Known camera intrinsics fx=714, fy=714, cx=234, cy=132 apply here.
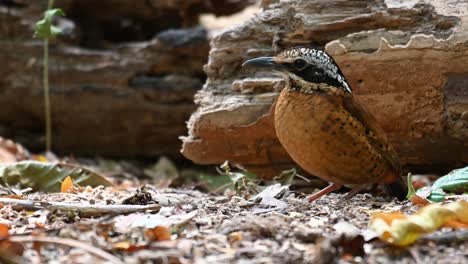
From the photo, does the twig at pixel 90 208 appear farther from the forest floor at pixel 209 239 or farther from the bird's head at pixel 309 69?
the bird's head at pixel 309 69

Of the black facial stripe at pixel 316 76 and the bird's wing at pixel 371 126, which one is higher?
the black facial stripe at pixel 316 76

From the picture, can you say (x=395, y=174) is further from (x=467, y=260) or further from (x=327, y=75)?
(x=467, y=260)

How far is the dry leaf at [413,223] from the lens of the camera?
299 centimetres

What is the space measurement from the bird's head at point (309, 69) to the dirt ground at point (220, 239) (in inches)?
38.4

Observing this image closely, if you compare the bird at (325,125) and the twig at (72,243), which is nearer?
the twig at (72,243)

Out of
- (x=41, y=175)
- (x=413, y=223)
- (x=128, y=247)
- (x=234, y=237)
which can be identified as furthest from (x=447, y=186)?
(x=41, y=175)

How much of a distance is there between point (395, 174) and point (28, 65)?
14.3ft

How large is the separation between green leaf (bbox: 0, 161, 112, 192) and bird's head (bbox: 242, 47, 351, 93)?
180cm

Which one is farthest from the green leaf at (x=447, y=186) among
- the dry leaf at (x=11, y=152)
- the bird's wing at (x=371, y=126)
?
the dry leaf at (x=11, y=152)

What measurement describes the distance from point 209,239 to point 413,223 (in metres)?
0.90

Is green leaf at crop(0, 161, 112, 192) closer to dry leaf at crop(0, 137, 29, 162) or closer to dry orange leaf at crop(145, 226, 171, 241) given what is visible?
dry leaf at crop(0, 137, 29, 162)

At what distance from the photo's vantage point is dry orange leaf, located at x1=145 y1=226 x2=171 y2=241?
3172 mm

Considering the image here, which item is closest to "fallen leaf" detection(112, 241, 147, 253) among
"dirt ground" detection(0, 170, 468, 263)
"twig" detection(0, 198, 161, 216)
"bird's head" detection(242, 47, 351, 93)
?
"dirt ground" detection(0, 170, 468, 263)

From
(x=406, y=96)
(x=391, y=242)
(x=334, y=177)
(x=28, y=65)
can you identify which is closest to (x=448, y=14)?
(x=406, y=96)
